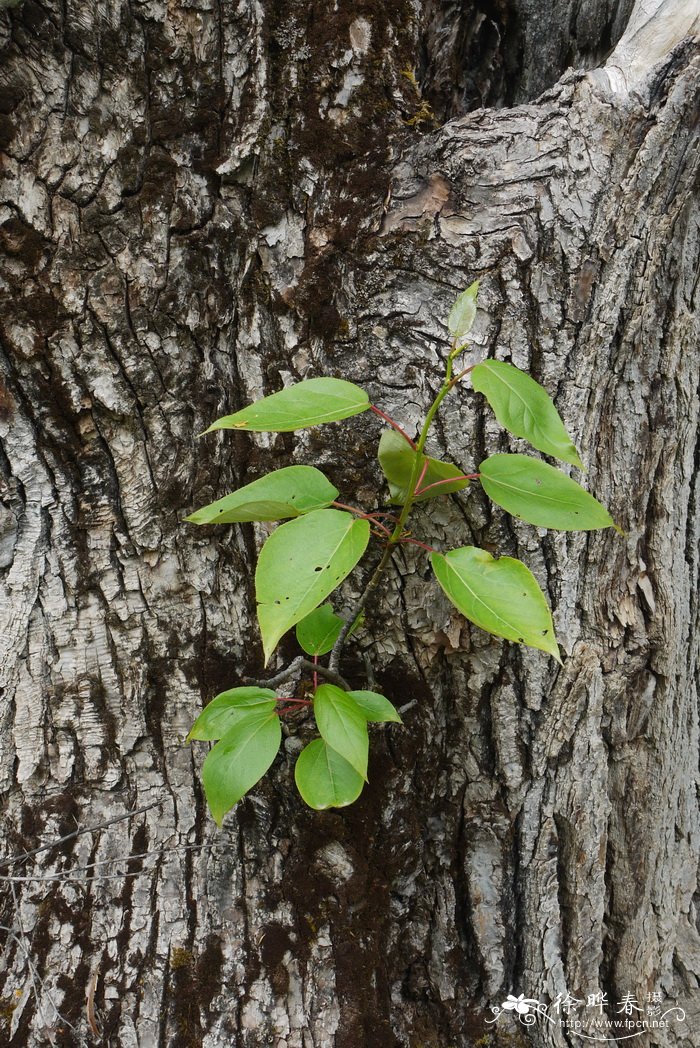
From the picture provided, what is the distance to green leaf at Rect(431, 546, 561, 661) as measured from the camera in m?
0.96

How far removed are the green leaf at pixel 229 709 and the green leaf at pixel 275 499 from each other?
0.31 metres

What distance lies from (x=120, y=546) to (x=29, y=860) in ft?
2.17

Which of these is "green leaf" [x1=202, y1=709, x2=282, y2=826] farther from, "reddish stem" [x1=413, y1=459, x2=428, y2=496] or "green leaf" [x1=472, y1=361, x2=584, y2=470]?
"green leaf" [x1=472, y1=361, x2=584, y2=470]

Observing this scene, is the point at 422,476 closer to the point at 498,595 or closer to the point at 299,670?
the point at 498,595

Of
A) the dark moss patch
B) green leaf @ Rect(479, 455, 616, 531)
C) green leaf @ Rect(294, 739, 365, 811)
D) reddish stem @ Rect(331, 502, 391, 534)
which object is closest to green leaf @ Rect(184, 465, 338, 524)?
reddish stem @ Rect(331, 502, 391, 534)

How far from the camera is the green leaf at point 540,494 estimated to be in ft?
3.39

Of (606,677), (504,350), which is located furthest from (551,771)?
(504,350)

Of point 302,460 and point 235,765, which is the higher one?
point 302,460

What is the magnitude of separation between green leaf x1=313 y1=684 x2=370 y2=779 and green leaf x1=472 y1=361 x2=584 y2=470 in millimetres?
491

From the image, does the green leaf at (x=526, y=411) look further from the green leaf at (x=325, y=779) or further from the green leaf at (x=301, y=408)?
the green leaf at (x=325, y=779)

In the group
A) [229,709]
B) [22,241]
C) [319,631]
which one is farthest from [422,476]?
[22,241]

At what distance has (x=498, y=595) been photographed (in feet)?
3.29

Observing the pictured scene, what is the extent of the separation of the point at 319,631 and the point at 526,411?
0.52 meters

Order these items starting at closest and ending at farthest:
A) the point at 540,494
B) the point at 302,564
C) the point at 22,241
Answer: the point at 302,564 < the point at 540,494 < the point at 22,241
